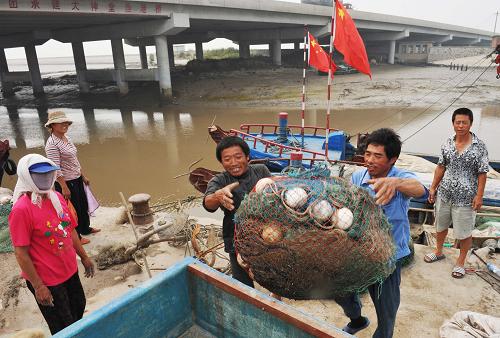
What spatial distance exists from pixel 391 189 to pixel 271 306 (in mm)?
962

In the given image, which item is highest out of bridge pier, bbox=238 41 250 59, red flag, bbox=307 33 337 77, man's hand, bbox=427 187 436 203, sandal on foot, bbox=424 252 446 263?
bridge pier, bbox=238 41 250 59

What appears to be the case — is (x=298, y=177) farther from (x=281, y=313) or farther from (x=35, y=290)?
(x=35, y=290)

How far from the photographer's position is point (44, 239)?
8.02 feet

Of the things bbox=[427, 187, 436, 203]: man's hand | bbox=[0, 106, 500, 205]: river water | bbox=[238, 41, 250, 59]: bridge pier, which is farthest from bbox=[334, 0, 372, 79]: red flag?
bbox=[238, 41, 250, 59]: bridge pier

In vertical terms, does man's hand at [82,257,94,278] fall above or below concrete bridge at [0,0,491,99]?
below

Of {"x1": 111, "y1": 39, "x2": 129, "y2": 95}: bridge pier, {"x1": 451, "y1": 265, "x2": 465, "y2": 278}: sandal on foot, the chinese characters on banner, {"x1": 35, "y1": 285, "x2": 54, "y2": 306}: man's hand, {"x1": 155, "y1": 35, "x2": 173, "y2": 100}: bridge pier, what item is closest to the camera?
{"x1": 35, "y1": 285, "x2": 54, "y2": 306}: man's hand

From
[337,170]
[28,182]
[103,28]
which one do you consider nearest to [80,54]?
[103,28]

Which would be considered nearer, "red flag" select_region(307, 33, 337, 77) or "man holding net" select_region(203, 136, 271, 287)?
"man holding net" select_region(203, 136, 271, 287)

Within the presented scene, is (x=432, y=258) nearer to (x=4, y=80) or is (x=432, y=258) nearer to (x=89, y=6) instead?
(x=89, y=6)

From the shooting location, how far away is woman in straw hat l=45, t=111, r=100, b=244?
399cm

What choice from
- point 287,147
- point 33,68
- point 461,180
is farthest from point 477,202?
point 33,68

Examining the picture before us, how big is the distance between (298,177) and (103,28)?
81.0 ft

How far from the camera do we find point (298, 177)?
7.20 ft

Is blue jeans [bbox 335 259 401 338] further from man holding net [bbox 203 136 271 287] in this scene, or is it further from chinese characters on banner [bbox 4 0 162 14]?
chinese characters on banner [bbox 4 0 162 14]
